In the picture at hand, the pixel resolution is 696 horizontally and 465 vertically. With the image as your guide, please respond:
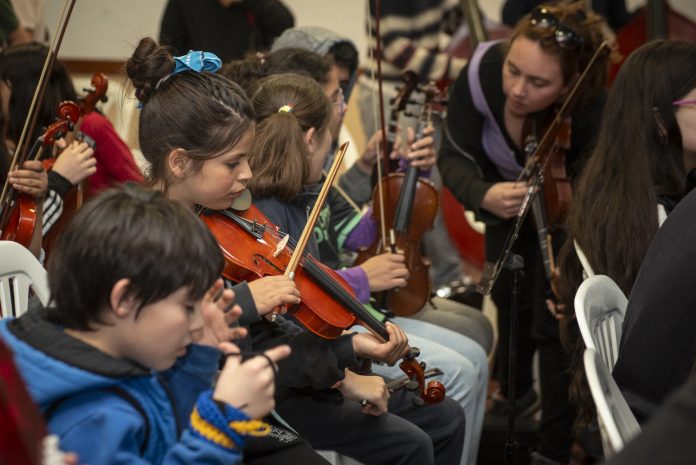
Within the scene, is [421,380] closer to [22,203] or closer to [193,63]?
[193,63]

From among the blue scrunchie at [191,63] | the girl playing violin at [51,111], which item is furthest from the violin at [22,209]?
the blue scrunchie at [191,63]

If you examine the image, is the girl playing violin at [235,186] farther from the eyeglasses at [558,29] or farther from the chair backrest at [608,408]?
the eyeglasses at [558,29]

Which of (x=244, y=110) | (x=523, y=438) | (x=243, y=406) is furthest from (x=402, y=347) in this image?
(x=523, y=438)

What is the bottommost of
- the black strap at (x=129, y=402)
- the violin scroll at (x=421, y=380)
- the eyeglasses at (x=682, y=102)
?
the violin scroll at (x=421, y=380)

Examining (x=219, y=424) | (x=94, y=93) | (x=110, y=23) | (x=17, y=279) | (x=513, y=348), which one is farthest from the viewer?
(x=110, y=23)

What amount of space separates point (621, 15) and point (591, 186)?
198 cm

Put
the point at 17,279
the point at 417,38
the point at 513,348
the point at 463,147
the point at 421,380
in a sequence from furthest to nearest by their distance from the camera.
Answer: the point at 417,38 → the point at 463,147 → the point at 513,348 → the point at 421,380 → the point at 17,279

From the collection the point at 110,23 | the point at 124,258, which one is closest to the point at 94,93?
the point at 124,258

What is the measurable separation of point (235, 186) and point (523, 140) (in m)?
1.13

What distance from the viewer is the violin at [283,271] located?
1652 mm

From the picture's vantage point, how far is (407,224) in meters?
2.34

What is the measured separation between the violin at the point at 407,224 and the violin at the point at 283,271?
0.62 metres

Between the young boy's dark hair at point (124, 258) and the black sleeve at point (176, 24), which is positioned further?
the black sleeve at point (176, 24)

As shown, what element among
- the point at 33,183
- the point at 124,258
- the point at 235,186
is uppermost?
the point at 124,258
